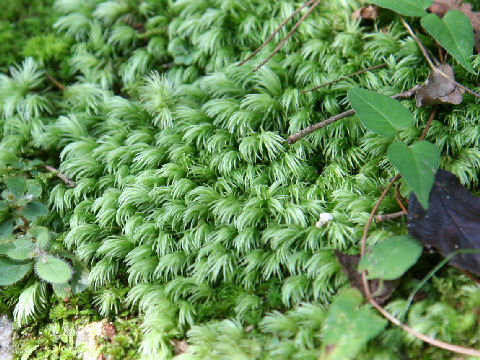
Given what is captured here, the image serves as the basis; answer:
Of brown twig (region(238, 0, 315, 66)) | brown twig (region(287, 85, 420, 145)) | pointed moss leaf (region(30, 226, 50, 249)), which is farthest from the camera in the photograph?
brown twig (region(238, 0, 315, 66))

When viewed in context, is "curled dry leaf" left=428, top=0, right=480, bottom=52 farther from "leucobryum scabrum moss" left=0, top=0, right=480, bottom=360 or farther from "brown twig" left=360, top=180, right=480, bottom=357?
"brown twig" left=360, top=180, right=480, bottom=357

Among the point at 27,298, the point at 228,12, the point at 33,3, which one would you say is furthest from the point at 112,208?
the point at 33,3

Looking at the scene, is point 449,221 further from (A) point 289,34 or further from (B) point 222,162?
(A) point 289,34

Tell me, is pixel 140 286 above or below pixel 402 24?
below

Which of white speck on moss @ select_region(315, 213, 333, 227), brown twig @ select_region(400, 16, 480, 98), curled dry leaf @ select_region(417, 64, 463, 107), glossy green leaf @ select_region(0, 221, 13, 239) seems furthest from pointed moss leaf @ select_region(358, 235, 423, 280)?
glossy green leaf @ select_region(0, 221, 13, 239)

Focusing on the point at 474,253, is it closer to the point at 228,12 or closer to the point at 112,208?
the point at 112,208
